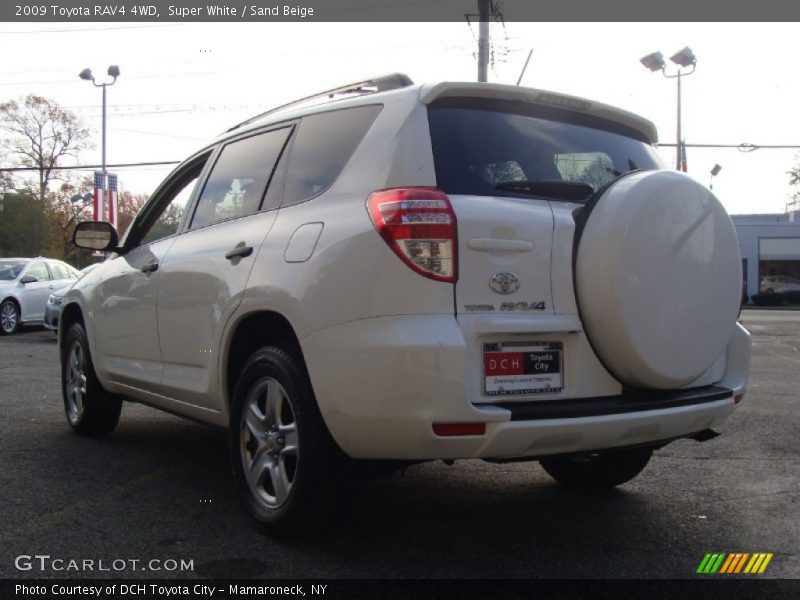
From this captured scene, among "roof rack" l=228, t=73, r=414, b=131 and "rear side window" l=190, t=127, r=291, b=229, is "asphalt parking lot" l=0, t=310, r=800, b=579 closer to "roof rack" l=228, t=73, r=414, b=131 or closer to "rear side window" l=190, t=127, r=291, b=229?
"rear side window" l=190, t=127, r=291, b=229

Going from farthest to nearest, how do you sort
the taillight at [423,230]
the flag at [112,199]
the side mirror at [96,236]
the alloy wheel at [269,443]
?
the flag at [112,199] → the side mirror at [96,236] → the alloy wheel at [269,443] → the taillight at [423,230]

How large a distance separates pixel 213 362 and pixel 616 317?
196 centimetres

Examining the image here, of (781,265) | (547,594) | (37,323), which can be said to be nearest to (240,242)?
(547,594)

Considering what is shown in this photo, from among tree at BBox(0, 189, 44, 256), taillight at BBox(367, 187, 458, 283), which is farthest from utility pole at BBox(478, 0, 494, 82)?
tree at BBox(0, 189, 44, 256)

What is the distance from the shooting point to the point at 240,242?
3990mm

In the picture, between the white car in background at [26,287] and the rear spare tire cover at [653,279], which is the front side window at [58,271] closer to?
the white car in background at [26,287]

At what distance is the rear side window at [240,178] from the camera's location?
4227 mm

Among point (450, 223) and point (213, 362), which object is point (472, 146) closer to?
point (450, 223)

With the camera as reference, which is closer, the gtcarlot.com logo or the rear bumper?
the rear bumper

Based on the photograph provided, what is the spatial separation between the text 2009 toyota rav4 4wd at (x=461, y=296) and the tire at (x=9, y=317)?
14.2 metres

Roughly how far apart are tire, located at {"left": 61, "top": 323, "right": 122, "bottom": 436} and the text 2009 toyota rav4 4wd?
76.5 inches

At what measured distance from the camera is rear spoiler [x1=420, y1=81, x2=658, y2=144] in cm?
344

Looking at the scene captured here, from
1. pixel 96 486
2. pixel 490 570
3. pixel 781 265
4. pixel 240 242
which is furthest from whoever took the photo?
pixel 781 265

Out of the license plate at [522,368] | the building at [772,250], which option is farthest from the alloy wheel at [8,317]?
the building at [772,250]
